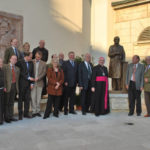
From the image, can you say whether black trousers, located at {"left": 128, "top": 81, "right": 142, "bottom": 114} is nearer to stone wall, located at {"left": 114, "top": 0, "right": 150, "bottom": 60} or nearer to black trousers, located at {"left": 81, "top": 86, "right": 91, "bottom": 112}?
black trousers, located at {"left": 81, "top": 86, "right": 91, "bottom": 112}

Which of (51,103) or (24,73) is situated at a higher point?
(24,73)

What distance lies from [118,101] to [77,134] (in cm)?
284

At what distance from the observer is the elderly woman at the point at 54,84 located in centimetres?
593

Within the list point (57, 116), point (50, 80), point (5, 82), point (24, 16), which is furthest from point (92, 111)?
point (24, 16)

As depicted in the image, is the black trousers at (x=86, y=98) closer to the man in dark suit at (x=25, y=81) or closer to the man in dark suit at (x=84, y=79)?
the man in dark suit at (x=84, y=79)

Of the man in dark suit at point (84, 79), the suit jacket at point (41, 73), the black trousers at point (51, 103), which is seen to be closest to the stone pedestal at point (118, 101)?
the man in dark suit at point (84, 79)

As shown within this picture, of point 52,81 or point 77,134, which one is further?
point 52,81

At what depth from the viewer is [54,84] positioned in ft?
19.5

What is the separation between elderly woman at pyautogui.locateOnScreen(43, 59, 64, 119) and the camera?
19.4 feet

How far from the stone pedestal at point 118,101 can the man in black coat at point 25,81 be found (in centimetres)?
239

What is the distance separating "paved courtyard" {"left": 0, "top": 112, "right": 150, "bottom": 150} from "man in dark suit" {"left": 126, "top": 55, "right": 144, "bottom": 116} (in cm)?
46

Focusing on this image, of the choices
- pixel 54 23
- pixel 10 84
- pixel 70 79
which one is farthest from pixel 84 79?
pixel 54 23

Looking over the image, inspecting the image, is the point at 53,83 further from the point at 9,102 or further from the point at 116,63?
the point at 116,63

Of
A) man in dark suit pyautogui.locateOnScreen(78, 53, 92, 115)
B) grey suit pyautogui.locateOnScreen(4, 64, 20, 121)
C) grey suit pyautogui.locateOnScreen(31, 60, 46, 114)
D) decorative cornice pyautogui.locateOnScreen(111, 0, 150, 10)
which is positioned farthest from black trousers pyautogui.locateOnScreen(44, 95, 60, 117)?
decorative cornice pyautogui.locateOnScreen(111, 0, 150, 10)
